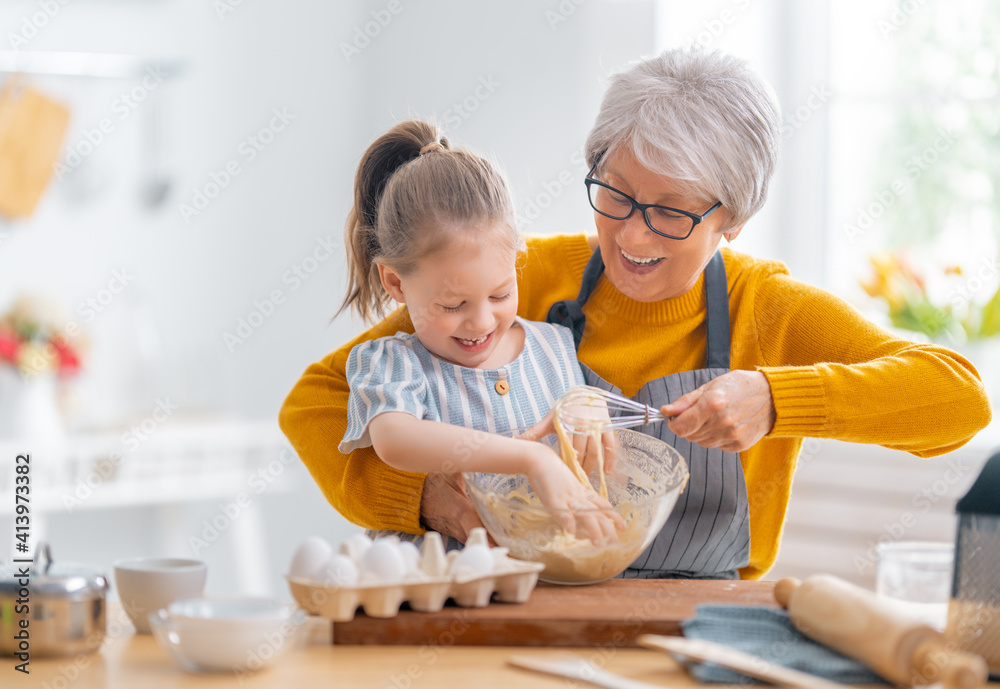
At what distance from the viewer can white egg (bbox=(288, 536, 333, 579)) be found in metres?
1.07

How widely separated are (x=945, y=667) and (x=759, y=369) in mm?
622

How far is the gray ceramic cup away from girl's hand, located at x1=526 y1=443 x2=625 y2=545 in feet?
1.39

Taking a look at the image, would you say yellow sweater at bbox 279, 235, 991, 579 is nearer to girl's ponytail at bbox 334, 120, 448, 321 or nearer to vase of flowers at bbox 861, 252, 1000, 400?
girl's ponytail at bbox 334, 120, 448, 321

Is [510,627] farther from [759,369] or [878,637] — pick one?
[759,369]

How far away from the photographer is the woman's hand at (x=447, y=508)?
56.9 inches

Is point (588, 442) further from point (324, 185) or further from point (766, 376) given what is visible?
point (324, 185)

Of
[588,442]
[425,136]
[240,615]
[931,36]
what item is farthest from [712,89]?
[931,36]

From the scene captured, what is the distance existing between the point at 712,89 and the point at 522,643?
94 cm

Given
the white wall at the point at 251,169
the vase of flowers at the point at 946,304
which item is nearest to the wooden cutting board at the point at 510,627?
the white wall at the point at 251,169

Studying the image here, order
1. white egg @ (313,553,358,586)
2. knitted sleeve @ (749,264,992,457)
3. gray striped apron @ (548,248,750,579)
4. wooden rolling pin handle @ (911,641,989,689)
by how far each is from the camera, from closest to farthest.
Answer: wooden rolling pin handle @ (911,641,989,689), white egg @ (313,553,358,586), knitted sleeve @ (749,264,992,457), gray striped apron @ (548,248,750,579)

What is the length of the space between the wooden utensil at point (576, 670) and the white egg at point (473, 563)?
0.11 m

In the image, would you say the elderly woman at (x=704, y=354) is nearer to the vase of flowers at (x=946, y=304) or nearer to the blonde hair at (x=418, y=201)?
the blonde hair at (x=418, y=201)

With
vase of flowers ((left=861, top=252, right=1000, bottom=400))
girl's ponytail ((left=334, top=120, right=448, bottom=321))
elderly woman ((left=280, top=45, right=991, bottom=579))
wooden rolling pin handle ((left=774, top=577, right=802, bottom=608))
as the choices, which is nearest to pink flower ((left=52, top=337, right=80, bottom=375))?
elderly woman ((left=280, top=45, right=991, bottom=579))

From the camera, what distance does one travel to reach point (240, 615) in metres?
1.03
